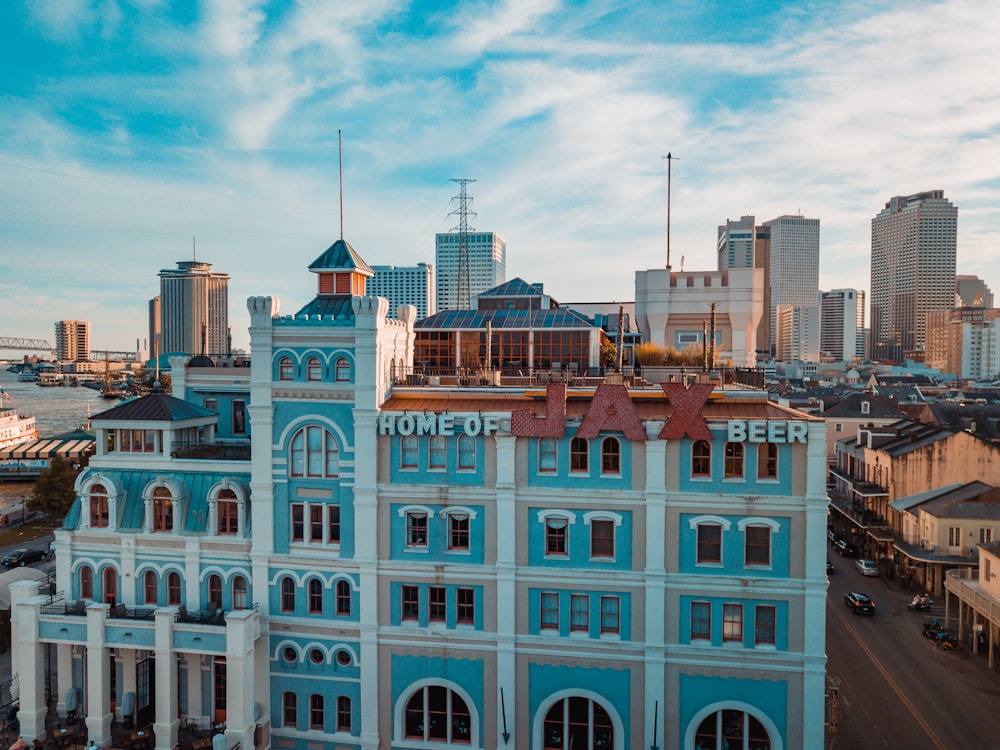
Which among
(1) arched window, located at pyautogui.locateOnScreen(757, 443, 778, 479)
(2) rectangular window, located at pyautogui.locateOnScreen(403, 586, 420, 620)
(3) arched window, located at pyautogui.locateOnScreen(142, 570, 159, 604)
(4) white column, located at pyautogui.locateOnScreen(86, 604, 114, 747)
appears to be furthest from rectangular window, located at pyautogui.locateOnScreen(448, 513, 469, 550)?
(4) white column, located at pyautogui.locateOnScreen(86, 604, 114, 747)

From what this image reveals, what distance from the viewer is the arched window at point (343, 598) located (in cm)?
3475

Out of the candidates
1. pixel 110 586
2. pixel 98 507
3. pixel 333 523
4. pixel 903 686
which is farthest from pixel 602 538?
pixel 98 507

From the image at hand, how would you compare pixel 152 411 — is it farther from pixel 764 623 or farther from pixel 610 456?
pixel 764 623

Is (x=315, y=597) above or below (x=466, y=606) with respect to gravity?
below

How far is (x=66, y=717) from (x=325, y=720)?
13225 mm

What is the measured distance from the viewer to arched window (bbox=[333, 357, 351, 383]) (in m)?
34.7

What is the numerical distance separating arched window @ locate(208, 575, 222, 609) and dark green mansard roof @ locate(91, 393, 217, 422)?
8.40 m

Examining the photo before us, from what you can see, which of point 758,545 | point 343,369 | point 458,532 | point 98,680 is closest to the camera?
point 758,545

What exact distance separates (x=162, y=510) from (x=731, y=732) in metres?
29.6

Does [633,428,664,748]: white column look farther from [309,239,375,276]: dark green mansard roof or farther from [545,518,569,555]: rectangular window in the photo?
[309,239,375,276]: dark green mansard roof

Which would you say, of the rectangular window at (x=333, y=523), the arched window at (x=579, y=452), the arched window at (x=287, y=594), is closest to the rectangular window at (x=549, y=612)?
the arched window at (x=579, y=452)

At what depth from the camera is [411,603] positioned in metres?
34.2

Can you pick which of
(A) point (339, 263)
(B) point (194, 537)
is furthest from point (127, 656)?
(A) point (339, 263)

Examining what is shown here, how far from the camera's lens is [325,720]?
34.5 m
